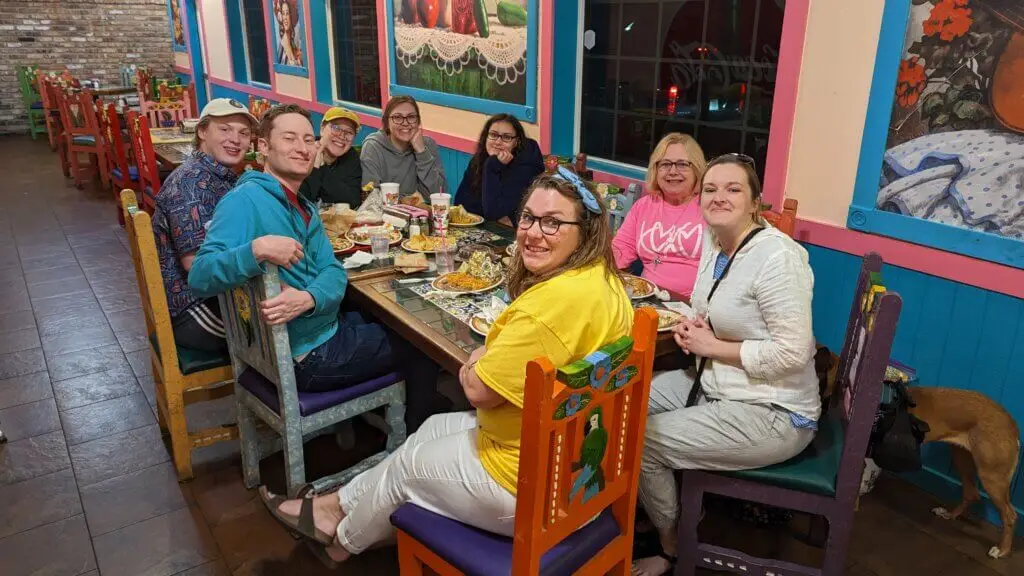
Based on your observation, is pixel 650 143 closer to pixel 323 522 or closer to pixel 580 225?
pixel 580 225

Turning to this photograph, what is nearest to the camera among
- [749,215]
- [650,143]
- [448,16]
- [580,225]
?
[580,225]

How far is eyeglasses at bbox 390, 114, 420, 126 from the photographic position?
370 centimetres

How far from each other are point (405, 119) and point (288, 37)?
4051 millimetres

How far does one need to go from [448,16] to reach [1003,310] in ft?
12.1

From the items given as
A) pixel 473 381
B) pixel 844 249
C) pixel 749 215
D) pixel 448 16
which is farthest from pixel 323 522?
pixel 448 16

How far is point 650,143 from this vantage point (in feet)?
12.3

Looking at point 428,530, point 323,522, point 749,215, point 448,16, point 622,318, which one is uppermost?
point 448,16

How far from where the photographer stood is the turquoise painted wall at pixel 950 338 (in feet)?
7.36

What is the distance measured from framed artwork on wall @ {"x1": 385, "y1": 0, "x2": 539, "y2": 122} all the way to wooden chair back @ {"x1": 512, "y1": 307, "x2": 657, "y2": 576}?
2.87m

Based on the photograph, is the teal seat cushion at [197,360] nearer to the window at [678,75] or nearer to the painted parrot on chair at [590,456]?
the painted parrot on chair at [590,456]

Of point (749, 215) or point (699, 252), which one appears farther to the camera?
point (699, 252)

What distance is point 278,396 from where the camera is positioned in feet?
7.06

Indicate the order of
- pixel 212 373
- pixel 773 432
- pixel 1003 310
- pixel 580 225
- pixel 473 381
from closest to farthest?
pixel 473 381
pixel 580 225
pixel 773 432
pixel 1003 310
pixel 212 373

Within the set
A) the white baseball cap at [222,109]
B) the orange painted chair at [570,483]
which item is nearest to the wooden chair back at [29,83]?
the white baseball cap at [222,109]
